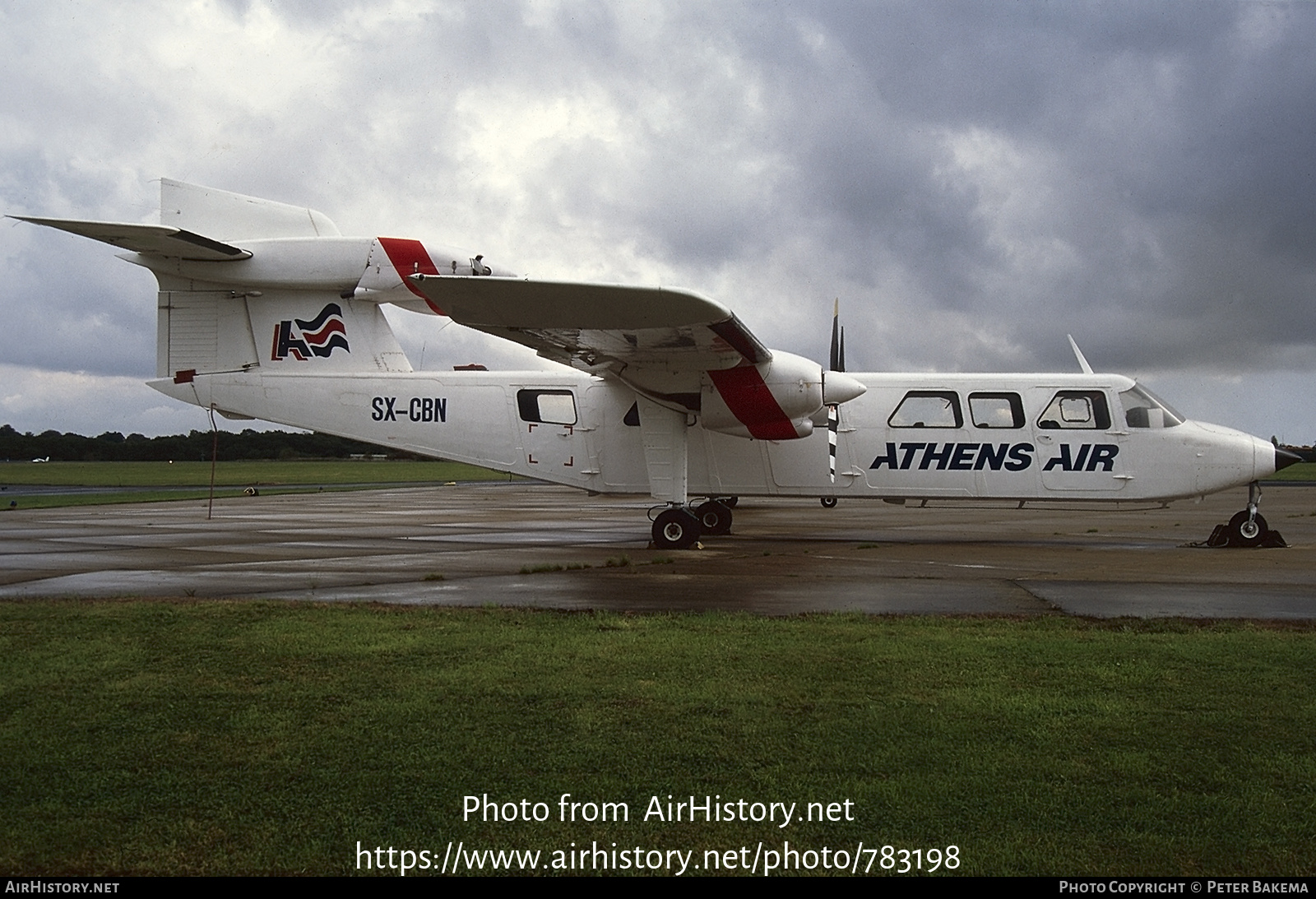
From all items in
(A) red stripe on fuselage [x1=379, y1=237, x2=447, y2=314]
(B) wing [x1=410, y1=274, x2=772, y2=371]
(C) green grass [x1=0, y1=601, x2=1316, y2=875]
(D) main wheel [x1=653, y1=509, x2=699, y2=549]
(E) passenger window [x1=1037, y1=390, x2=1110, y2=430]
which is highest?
(A) red stripe on fuselage [x1=379, y1=237, x2=447, y2=314]

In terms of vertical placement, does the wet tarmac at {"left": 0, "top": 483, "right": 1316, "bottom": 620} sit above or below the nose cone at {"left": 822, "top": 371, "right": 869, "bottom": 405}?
below

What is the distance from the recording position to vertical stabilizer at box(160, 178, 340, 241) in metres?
15.0

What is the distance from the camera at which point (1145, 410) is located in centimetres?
1518

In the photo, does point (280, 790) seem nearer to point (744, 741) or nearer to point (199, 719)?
point (199, 719)

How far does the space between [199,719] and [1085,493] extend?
14024 millimetres

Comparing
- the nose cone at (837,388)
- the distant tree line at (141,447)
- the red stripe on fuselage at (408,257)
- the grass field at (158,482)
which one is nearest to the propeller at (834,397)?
the nose cone at (837,388)

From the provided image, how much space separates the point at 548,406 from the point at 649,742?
12.2 m

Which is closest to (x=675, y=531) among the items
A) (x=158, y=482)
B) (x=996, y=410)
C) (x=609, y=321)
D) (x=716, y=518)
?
(x=716, y=518)

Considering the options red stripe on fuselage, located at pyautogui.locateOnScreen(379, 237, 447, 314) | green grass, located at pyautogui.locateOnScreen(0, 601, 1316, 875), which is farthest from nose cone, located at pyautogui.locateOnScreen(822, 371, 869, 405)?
green grass, located at pyautogui.locateOnScreen(0, 601, 1316, 875)

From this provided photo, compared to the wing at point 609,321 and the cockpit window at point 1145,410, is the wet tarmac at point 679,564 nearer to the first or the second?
the cockpit window at point 1145,410

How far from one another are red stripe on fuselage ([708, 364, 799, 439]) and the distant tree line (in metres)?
78.7

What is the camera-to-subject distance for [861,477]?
15727mm

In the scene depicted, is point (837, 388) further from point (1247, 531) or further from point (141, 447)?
point (141, 447)

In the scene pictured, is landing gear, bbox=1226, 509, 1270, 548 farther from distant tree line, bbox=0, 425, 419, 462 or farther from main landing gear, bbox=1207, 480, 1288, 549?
distant tree line, bbox=0, 425, 419, 462
